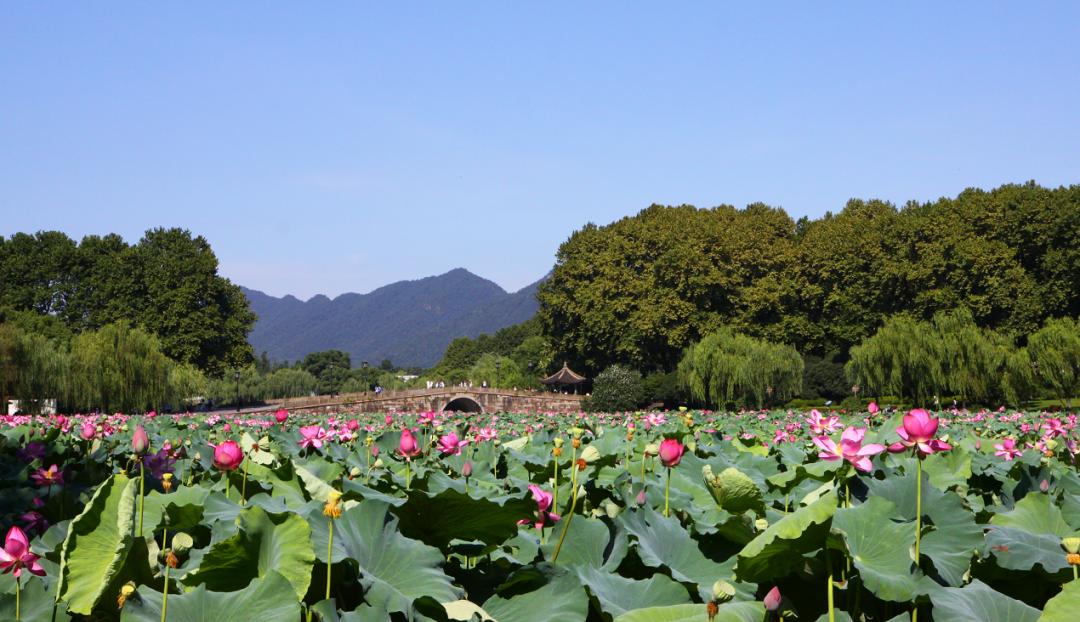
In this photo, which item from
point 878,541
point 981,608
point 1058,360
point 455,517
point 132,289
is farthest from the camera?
point 132,289

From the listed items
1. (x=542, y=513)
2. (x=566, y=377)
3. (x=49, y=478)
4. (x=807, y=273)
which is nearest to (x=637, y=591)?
(x=542, y=513)

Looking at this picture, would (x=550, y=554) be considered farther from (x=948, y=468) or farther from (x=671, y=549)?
(x=948, y=468)

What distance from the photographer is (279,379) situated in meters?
71.4

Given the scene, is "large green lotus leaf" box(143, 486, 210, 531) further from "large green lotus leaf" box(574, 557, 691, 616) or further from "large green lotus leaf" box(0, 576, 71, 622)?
"large green lotus leaf" box(574, 557, 691, 616)

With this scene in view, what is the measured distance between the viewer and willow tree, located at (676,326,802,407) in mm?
43156

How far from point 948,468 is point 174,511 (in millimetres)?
3503

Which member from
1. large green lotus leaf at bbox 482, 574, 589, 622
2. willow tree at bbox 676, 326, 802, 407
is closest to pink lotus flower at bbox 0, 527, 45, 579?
large green lotus leaf at bbox 482, 574, 589, 622

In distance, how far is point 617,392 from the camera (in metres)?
47.2

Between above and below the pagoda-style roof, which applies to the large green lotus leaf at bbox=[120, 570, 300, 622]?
above

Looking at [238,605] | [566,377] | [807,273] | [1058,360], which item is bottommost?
[566,377]

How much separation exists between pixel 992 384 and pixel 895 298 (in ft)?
39.8

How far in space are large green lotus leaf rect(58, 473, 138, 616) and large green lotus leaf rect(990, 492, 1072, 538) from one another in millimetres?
2859

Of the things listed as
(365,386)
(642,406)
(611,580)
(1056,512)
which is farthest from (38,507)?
(365,386)

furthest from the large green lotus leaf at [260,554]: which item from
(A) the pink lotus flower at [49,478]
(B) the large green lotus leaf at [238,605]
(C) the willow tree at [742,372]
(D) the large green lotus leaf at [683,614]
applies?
(C) the willow tree at [742,372]
